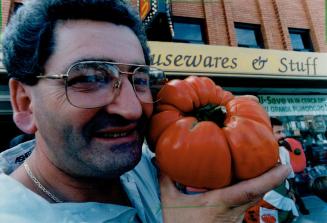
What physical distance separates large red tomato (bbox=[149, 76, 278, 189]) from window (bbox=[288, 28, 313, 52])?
9275mm

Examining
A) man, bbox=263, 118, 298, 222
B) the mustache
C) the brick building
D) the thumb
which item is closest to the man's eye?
the mustache

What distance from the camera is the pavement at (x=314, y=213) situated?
5.36 m

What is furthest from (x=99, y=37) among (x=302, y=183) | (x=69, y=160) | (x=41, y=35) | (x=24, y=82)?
(x=302, y=183)

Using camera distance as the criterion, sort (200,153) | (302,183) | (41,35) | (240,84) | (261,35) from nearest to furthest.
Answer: (200,153) < (41,35) < (240,84) < (302,183) < (261,35)

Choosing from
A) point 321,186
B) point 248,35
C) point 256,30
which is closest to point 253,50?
point 248,35

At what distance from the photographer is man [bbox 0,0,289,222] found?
102 cm

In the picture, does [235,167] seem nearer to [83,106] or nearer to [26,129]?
[83,106]

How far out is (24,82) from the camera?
1.16m

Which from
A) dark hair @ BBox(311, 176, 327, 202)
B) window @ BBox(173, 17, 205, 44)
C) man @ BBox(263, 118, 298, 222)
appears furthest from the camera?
window @ BBox(173, 17, 205, 44)

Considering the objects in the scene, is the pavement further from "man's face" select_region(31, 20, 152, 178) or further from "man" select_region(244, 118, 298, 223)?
"man's face" select_region(31, 20, 152, 178)

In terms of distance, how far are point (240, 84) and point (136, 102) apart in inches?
230

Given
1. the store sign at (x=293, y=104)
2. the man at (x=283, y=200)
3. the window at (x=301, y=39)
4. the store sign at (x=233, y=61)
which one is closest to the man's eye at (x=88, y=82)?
the man at (x=283, y=200)

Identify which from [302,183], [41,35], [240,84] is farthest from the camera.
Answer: [302,183]

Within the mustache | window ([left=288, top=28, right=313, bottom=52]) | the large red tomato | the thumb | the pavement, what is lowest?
the pavement
